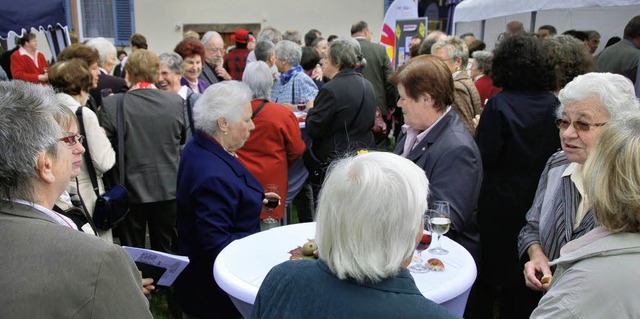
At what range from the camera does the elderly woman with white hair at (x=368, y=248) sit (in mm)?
1262

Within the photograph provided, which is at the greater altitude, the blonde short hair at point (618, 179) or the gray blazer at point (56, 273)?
the blonde short hair at point (618, 179)

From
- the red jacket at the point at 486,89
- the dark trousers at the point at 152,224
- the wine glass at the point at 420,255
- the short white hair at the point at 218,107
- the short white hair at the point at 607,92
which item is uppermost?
the short white hair at the point at 607,92

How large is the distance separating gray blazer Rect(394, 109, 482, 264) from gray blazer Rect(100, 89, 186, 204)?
210 centimetres

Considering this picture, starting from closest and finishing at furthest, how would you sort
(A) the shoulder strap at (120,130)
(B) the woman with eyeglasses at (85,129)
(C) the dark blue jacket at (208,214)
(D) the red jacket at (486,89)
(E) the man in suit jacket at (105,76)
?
(C) the dark blue jacket at (208,214) < (B) the woman with eyeglasses at (85,129) < (A) the shoulder strap at (120,130) < (E) the man in suit jacket at (105,76) < (D) the red jacket at (486,89)

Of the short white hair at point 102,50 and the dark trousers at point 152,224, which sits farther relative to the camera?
the short white hair at point 102,50

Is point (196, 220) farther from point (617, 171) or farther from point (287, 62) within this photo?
point (287, 62)

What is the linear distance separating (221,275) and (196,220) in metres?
0.48

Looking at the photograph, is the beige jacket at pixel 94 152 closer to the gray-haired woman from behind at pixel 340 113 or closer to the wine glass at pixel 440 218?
the gray-haired woman from behind at pixel 340 113

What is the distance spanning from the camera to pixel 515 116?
3303 millimetres

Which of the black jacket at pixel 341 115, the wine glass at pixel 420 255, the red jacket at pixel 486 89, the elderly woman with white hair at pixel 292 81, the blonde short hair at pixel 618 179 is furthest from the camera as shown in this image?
the elderly woman with white hair at pixel 292 81

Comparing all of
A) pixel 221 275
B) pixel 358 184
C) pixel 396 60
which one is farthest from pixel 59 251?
pixel 396 60

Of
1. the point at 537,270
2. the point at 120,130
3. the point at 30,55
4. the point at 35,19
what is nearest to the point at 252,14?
the point at 30,55

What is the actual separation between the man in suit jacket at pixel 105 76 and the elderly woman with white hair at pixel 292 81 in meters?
1.61


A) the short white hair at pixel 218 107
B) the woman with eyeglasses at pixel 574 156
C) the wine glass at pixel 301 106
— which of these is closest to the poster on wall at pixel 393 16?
the wine glass at pixel 301 106
